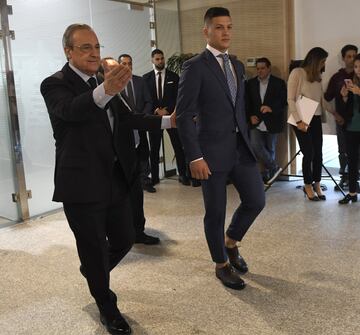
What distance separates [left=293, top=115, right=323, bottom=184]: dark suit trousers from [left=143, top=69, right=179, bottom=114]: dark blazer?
162 cm

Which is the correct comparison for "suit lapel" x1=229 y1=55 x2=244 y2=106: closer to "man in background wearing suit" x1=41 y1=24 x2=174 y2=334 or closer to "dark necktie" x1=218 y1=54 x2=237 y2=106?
"dark necktie" x1=218 y1=54 x2=237 y2=106

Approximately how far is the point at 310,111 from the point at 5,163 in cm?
306

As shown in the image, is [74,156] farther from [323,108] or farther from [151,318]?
[323,108]

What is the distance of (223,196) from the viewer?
2697mm

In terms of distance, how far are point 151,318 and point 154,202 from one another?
2557 millimetres

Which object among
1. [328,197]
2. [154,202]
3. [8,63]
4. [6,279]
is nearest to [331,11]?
[328,197]

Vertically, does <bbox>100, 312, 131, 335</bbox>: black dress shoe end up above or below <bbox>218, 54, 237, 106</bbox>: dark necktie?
below

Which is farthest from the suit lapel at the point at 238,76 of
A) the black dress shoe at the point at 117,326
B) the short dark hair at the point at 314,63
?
the short dark hair at the point at 314,63

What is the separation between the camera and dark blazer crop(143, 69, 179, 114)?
5547 millimetres

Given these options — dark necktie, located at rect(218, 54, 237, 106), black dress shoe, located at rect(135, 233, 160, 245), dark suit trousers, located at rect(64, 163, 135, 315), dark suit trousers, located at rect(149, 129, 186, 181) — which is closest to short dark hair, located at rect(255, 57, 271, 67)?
dark suit trousers, located at rect(149, 129, 186, 181)

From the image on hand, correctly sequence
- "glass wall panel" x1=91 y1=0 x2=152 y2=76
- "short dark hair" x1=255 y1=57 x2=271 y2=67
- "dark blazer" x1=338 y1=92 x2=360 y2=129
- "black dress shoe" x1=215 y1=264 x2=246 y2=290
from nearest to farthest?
"black dress shoe" x1=215 y1=264 x2=246 y2=290 < "dark blazer" x1=338 y1=92 x2=360 y2=129 < "glass wall panel" x1=91 y1=0 x2=152 y2=76 < "short dark hair" x1=255 y1=57 x2=271 y2=67

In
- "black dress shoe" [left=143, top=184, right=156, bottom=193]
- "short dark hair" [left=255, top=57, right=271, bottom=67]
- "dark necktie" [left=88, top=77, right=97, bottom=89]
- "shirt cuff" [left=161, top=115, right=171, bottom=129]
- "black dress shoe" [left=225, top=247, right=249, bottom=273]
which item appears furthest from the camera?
"black dress shoe" [left=143, top=184, right=156, bottom=193]

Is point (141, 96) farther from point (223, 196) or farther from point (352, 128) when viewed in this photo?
point (223, 196)

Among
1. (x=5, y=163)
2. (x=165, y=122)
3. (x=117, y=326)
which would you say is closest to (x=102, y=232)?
(x=117, y=326)
